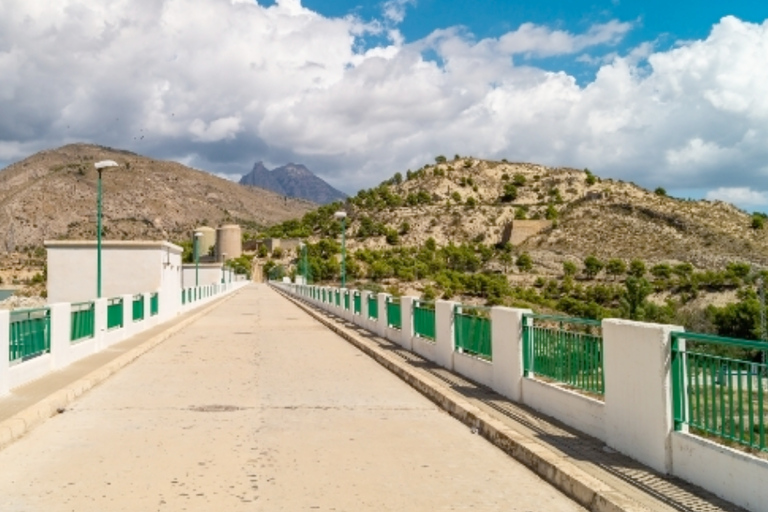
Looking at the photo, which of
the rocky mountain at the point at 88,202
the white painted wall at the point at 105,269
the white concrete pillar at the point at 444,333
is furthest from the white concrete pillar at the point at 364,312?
the rocky mountain at the point at 88,202

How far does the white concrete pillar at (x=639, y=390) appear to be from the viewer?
6.87 metres

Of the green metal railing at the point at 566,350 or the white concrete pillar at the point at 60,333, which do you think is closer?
the green metal railing at the point at 566,350

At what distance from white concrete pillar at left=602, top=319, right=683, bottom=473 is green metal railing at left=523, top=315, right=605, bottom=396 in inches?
20.3

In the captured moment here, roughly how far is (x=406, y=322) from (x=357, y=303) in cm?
1010

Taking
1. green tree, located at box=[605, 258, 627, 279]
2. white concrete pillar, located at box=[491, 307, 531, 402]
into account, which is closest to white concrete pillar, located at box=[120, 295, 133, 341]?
white concrete pillar, located at box=[491, 307, 531, 402]

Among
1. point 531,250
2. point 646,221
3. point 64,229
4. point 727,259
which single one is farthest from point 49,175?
point 727,259

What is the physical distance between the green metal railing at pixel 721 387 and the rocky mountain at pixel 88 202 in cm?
13440

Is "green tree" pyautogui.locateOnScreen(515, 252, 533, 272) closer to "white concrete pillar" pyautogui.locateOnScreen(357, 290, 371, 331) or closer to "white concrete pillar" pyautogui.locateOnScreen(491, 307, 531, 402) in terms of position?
"white concrete pillar" pyautogui.locateOnScreen(357, 290, 371, 331)

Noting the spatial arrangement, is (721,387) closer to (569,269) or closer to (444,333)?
(444,333)

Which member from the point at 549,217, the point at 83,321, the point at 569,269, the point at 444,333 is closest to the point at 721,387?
the point at 444,333

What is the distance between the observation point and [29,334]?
42.1 ft

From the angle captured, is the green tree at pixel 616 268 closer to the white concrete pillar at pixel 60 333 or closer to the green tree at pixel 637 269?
the green tree at pixel 637 269

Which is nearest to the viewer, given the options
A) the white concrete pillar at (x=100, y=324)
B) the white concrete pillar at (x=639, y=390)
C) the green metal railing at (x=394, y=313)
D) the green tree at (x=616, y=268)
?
the white concrete pillar at (x=639, y=390)

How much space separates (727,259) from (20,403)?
11339 centimetres
